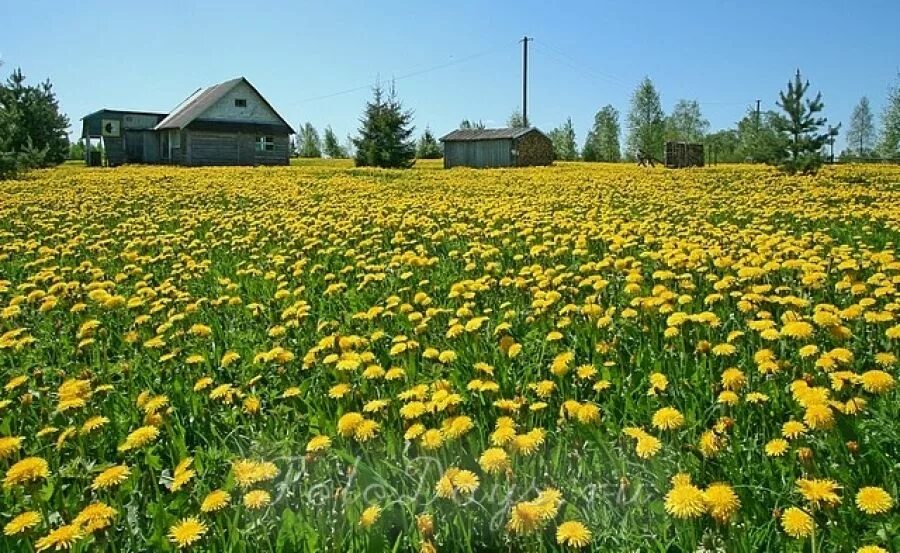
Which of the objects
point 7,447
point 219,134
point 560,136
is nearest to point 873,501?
point 7,447

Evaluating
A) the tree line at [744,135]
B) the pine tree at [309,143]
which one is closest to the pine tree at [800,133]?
the tree line at [744,135]

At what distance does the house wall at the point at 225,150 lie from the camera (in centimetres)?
3972

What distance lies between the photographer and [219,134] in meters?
40.5

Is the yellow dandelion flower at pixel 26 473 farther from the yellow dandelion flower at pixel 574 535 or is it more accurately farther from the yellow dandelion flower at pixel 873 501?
the yellow dandelion flower at pixel 873 501


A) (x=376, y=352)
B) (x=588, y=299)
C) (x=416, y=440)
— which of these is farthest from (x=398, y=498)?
(x=588, y=299)

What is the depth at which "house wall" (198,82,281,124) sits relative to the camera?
41812 millimetres

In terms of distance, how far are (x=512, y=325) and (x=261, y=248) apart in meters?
3.71

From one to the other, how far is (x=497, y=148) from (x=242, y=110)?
52.3 feet

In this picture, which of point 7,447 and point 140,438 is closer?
point 7,447

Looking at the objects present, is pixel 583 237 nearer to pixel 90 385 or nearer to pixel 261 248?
pixel 261 248

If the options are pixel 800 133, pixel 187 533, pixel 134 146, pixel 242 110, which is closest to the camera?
pixel 187 533

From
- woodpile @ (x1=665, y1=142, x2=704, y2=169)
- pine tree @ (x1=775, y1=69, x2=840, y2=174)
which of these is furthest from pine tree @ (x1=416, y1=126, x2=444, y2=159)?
pine tree @ (x1=775, y1=69, x2=840, y2=174)

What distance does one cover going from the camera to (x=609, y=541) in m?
1.91

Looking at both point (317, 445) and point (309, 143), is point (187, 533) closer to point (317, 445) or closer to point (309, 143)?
point (317, 445)
